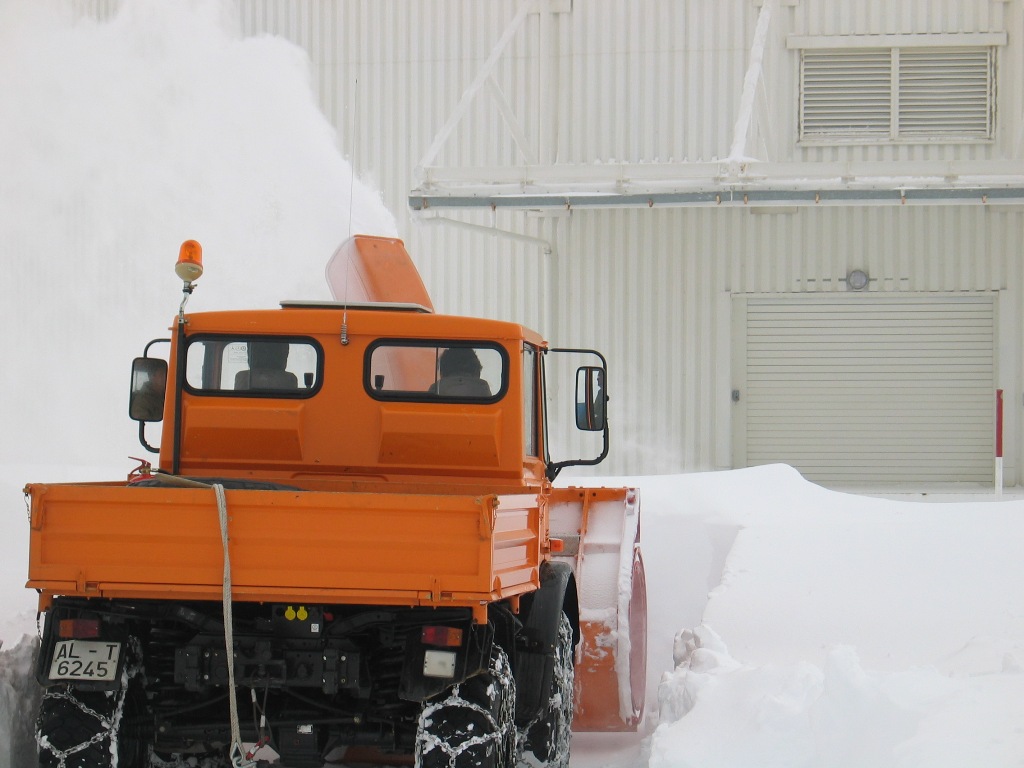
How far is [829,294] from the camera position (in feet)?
53.1

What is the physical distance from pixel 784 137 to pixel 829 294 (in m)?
2.05

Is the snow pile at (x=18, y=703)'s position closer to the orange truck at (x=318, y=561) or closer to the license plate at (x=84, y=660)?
the orange truck at (x=318, y=561)

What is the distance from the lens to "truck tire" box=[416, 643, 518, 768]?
5078 mm

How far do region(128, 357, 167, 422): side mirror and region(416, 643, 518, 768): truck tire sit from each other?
8.52 feet

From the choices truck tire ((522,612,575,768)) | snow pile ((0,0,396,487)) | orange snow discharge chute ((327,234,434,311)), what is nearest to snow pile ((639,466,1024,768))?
truck tire ((522,612,575,768))

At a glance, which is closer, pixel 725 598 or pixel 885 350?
pixel 725 598

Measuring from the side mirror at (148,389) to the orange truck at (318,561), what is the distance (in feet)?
0.05

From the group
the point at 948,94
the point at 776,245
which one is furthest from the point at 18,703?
the point at 948,94

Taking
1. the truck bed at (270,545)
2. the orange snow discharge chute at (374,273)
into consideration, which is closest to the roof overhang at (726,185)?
the orange snow discharge chute at (374,273)

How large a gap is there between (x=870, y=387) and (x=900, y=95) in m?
3.67

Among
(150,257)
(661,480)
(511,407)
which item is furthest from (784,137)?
(511,407)

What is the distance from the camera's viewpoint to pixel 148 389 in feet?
22.8

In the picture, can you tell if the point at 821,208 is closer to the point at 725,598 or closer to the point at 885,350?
the point at 885,350

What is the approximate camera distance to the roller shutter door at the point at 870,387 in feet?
52.6
